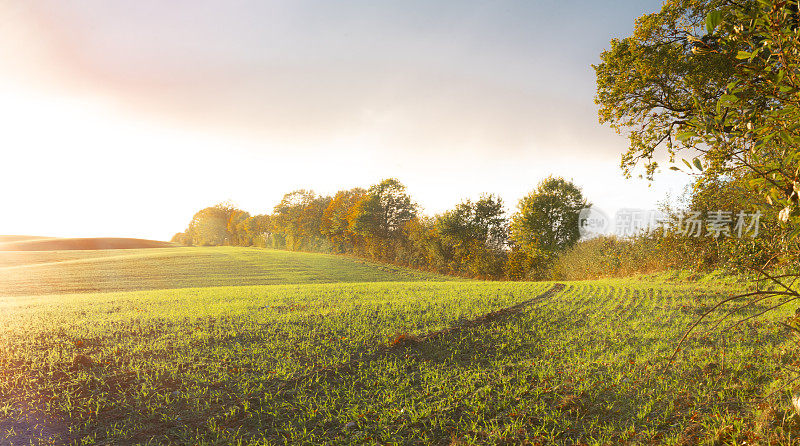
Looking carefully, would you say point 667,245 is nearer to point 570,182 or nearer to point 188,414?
point 570,182

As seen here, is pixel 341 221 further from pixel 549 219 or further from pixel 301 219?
pixel 549 219

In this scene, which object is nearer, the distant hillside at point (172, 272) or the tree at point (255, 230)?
the distant hillside at point (172, 272)

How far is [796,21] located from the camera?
250 cm

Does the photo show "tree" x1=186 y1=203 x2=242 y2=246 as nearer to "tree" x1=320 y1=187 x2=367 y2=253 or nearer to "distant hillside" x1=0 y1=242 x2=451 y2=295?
"tree" x1=320 y1=187 x2=367 y2=253

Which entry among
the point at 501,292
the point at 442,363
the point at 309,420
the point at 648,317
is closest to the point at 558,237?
the point at 501,292

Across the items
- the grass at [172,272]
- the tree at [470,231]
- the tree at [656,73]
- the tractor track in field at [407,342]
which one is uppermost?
the tree at [656,73]

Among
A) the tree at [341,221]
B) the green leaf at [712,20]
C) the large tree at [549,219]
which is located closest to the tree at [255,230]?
the tree at [341,221]

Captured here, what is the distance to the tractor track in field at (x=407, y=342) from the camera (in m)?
5.98

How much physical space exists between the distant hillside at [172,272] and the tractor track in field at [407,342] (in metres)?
16.0

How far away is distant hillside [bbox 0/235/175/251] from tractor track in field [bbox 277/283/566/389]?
63864mm

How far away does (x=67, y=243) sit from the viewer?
57.4 meters

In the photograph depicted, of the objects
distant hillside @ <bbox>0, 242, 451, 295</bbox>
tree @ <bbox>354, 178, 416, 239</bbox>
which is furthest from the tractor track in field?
tree @ <bbox>354, 178, 416, 239</bbox>

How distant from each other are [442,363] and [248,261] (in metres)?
29.5

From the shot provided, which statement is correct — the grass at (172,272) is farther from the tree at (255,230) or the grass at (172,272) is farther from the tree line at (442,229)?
the tree at (255,230)
